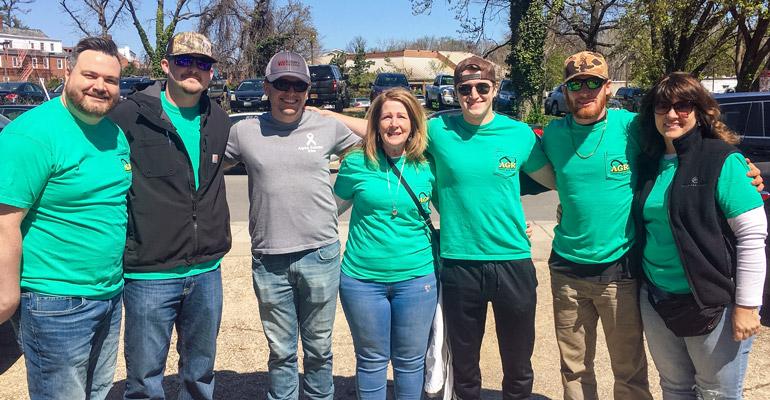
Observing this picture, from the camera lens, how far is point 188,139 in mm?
2881

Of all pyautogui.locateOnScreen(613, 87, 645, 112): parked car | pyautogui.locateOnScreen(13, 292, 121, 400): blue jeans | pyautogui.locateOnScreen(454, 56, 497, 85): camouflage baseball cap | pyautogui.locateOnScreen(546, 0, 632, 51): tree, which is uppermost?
pyautogui.locateOnScreen(546, 0, 632, 51): tree

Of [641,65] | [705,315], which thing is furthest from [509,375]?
[641,65]

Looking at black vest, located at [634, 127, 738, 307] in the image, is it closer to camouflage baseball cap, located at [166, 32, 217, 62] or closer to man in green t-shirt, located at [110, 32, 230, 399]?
man in green t-shirt, located at [110, 32, 230, 399]

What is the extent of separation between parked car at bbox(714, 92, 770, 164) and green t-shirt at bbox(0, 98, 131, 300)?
6.71 m

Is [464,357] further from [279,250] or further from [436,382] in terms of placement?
[279,250]

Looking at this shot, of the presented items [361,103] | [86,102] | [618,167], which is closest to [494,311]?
[618,167]

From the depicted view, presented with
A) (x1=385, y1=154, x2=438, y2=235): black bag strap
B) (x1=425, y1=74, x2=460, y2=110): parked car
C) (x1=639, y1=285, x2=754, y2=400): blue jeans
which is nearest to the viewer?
(x1=639, y1=285, x2=754, y2=400): blue jeans

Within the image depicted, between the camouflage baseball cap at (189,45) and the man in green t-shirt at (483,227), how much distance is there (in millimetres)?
1174

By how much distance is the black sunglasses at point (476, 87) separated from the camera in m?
2.96

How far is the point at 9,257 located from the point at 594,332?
2628mm

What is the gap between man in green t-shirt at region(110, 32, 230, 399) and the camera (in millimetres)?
2736

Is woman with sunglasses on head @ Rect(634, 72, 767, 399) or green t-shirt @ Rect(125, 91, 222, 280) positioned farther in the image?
green t-shirt @ Rect(125, 91, 222, 280)

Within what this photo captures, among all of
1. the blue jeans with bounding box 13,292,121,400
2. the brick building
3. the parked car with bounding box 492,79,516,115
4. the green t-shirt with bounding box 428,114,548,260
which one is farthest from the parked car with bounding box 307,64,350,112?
the brick building

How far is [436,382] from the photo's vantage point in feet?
10.3
